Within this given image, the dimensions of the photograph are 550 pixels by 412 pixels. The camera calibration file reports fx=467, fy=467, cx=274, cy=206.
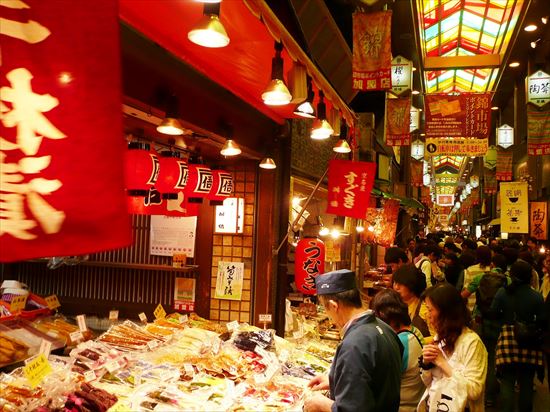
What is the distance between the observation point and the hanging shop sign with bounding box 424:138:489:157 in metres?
20.7

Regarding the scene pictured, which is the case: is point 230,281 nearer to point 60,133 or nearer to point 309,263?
point 309,263

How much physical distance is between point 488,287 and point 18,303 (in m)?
8.49

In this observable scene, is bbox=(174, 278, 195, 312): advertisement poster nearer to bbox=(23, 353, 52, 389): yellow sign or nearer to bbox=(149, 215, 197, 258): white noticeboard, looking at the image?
bbox=(149, 215, 197, 258): white noticeboard

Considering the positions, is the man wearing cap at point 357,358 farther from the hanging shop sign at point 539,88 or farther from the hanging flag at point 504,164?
the hanging flag at point 504,164

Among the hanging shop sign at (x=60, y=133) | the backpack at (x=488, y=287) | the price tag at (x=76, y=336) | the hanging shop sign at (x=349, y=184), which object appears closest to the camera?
the hanging shop sign at (x=60, y=133)

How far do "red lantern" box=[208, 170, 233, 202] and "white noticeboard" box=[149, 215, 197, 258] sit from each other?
4.62ft

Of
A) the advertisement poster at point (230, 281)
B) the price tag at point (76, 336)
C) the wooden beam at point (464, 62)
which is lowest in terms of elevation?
the price tag at point (76, 336)

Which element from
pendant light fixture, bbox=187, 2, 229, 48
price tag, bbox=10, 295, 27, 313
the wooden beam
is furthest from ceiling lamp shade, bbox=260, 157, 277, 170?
the wooden beam

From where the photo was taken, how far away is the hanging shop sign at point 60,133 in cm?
192

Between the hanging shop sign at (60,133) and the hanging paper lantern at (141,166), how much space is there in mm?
Answer: 3799

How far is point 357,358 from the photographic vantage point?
384 centimetres

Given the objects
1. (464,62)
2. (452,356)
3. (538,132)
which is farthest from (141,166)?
(538,132)

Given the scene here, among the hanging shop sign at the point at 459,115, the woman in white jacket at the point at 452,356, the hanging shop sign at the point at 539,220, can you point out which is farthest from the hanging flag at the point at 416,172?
the woman in white jacket at the point at 452,356

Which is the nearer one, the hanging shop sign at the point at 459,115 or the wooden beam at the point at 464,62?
the hanging shop sign at the point at 459,115
